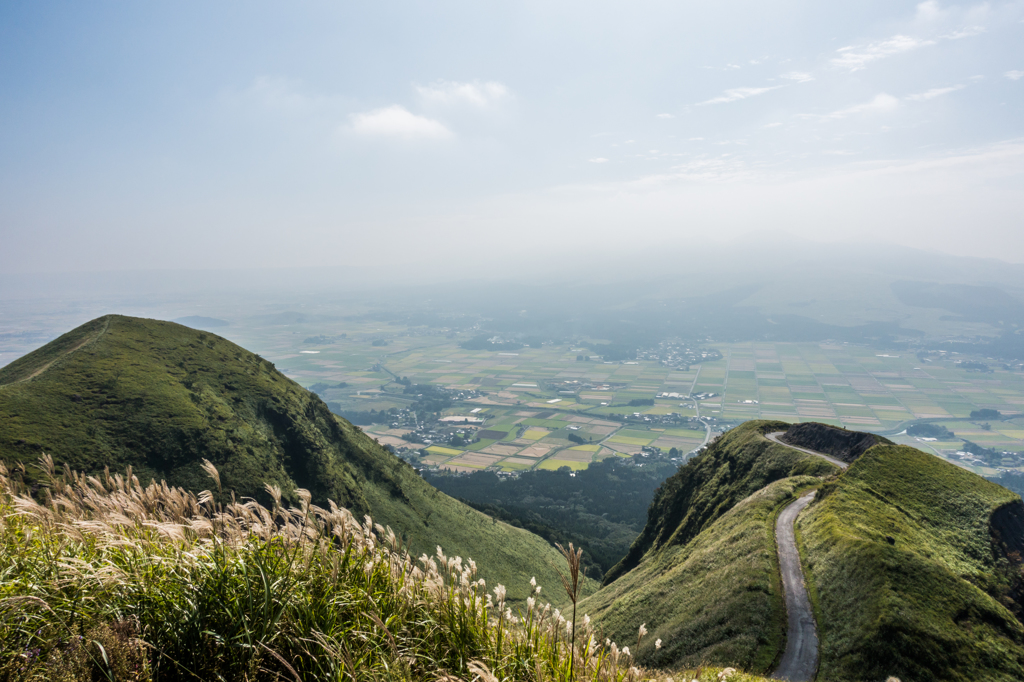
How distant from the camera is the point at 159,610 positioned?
4.62 m

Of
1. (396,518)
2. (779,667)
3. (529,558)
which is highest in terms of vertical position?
(779,667)

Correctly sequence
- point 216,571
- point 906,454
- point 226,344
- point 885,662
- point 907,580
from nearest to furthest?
1. point 216,571
2. point 885,662
3. point 907,580
4. point 906,454
5. point 226,344

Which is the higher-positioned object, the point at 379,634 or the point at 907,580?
the point at 379,634

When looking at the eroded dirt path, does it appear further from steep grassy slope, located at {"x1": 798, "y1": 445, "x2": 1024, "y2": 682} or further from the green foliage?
steep grassy slope, located at {"x1": 798, "y1": 445, "x2": 1024, "y2": 682}

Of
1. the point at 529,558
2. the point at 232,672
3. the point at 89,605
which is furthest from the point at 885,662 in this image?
the point at 529,558

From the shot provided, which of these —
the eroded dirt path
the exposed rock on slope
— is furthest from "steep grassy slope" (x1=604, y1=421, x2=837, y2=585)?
the eroded dirt path

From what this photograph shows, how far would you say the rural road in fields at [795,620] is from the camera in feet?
68.5

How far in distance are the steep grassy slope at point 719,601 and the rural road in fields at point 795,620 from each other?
0.45 metres

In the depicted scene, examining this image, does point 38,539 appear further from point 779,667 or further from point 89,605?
point 779,667

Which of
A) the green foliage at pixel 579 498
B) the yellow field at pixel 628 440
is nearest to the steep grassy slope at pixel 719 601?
the green foliage at pixel 579 498

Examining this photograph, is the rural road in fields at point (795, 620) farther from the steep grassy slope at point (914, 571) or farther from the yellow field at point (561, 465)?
the yellow field at point (561, 465)

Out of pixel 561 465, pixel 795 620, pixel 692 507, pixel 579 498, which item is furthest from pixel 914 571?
pixel 561 465

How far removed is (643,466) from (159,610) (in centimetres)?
15517

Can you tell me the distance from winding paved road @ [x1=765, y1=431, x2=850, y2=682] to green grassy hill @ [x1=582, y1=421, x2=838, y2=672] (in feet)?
1.61
